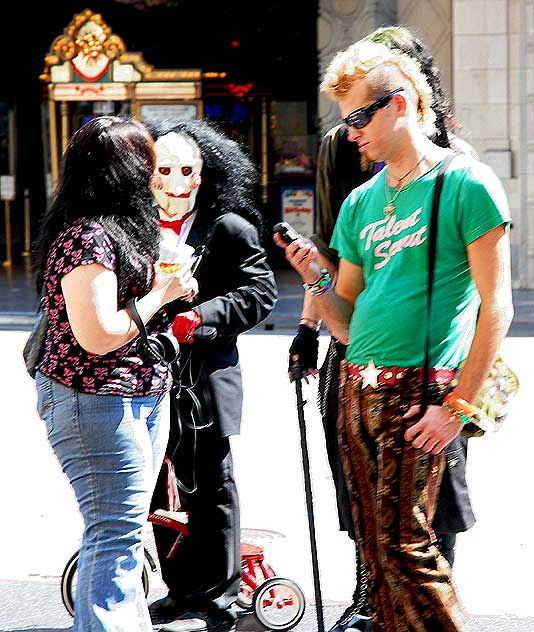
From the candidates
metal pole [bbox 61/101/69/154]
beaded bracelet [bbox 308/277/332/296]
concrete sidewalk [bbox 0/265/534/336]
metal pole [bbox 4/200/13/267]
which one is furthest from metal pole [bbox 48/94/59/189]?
beaded bracelet [bbox 308/277/332/296]

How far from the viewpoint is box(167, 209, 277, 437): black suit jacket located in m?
4.17

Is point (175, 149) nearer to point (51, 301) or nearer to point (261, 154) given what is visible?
point (51, 301)

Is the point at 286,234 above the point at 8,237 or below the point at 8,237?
above

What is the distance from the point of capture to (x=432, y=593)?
322 cm

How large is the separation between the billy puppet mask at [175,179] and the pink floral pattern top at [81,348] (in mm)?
784

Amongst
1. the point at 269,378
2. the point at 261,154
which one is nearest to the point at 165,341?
the point at 269,378

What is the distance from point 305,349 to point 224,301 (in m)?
0.41

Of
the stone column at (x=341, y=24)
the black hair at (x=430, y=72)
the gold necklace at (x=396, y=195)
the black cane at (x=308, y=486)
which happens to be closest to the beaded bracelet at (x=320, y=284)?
the gold necklace at (x=396, y=195)

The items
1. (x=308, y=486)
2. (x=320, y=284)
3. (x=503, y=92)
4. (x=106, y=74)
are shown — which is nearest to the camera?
(x=320, y=284)

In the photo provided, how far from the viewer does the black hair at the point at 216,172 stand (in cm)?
429

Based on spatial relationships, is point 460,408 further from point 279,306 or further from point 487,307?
point 279,306

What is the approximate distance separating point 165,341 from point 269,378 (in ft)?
18.1

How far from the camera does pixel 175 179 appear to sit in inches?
165

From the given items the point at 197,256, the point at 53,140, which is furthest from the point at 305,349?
the point at 53,140
